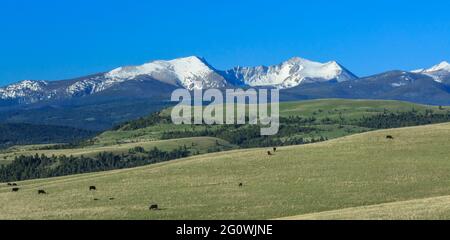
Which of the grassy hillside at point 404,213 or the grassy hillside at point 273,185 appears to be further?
the grassy hillside at point 273,185

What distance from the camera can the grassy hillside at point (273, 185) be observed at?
59219 millimetres

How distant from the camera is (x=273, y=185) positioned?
7138 centimetres

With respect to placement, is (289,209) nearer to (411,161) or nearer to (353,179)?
(353,179)

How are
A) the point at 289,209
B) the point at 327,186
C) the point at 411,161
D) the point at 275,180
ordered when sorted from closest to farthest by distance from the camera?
the point at 289,209
the point at 327,186
the point at 275,180
the point at 411,161

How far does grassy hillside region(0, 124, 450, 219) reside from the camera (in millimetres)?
59219

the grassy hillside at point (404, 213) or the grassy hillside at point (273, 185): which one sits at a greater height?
the grassy hillside at point (404, 213)

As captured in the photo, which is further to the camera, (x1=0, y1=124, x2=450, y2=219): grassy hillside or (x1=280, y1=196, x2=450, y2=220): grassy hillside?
(x1=0, y1=124, x2=450, y2=219): grassy hillside

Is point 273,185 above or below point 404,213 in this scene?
below

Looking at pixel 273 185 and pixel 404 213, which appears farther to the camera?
pixel 273 185

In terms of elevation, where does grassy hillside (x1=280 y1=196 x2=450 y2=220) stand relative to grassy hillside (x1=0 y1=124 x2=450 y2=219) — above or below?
above

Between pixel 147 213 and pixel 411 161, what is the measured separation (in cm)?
3347

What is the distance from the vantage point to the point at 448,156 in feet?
271
